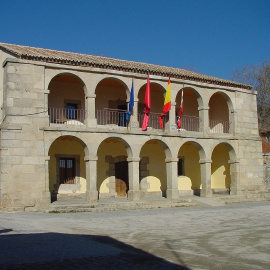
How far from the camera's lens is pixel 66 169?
20266 millimetres

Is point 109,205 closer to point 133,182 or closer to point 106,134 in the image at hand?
point 133,182

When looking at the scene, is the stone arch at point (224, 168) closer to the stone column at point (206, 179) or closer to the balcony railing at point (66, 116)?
the stone column at point (206, 179)

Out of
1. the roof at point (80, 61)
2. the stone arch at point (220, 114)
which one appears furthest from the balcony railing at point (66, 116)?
the stone arch at point (220, 114)

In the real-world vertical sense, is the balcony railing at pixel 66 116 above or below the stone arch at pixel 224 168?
above

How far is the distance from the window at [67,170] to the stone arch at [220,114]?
810 cm

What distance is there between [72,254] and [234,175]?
1610 centimetres

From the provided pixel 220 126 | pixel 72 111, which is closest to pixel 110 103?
pixel 72 111

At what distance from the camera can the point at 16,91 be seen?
17.0 metres

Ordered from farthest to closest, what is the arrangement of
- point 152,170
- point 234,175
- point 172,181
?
point 152,170 < point 234,175 < point 172,181

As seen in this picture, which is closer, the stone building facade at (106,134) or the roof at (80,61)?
the stone building facade at (106,134)

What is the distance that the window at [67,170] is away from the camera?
2009cm

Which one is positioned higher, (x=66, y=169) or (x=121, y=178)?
(x=66, y=169)

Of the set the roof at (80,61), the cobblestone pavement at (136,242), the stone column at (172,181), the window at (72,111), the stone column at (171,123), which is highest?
the roof at (80,61)

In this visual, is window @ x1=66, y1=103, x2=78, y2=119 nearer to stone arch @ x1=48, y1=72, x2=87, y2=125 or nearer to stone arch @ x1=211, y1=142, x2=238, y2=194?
stone arch @ x1=48, y1=72, x2=87, y2=125
